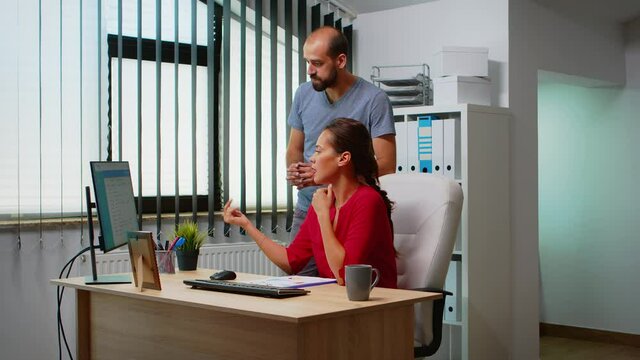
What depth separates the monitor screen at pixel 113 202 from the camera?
2428mm

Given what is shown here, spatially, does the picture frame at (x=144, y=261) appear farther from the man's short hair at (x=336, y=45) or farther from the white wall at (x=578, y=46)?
the white wall at (x=578, y=46)

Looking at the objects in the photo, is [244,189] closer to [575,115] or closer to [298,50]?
[298,50]

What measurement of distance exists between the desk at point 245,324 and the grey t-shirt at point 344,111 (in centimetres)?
72

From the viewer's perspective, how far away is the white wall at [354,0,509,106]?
4.41 metres

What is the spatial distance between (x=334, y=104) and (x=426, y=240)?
2.14 ft

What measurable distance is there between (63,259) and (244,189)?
3.60 feet

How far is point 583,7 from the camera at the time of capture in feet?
16.0

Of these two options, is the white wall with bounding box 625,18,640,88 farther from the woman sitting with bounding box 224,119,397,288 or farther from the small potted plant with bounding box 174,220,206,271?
the small potted plant with bounding box 174,220,206,271

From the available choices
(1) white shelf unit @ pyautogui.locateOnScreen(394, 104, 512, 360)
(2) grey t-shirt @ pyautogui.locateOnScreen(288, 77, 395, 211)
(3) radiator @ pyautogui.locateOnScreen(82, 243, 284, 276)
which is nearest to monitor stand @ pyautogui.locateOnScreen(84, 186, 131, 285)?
(2) grey t-shirt @ pyautogui.locateOnScreen(288, 77, 395, 211)

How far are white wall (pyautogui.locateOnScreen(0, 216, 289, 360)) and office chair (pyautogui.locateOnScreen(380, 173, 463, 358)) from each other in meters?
1.68

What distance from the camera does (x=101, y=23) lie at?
12.4ft

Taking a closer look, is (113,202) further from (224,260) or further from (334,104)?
(224,260)

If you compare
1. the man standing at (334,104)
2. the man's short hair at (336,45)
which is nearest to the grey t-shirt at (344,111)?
the man standing at (334,104)

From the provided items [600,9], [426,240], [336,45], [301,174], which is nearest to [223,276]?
[301,174]
